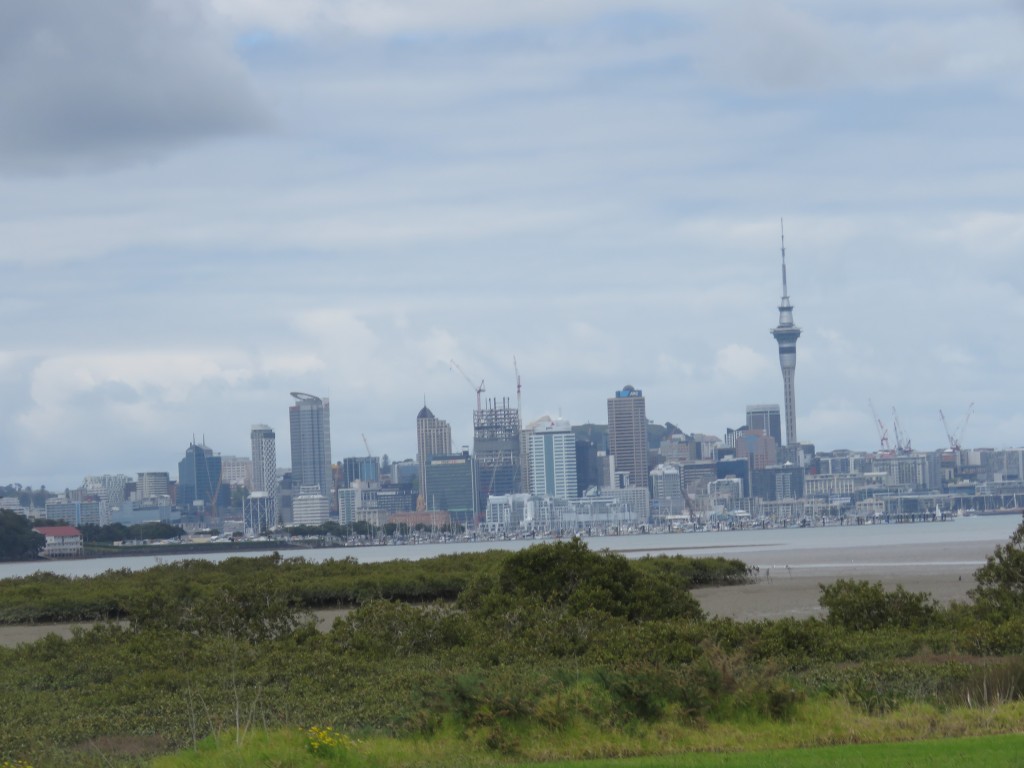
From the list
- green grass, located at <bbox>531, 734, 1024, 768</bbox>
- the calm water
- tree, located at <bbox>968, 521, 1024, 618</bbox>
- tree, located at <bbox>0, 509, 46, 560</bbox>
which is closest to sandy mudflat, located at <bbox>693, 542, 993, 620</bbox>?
the calm water

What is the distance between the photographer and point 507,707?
16047 millimetres

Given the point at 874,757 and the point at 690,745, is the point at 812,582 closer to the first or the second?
the point at 690,745

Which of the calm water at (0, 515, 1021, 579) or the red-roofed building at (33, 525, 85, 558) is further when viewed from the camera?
the red-roofed building at (33, 525, 85, 558)

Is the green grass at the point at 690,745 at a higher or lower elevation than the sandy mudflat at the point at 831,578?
higher

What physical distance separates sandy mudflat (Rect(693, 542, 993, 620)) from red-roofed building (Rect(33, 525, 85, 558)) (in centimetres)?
10268

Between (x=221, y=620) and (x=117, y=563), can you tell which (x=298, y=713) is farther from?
(x=117, y=563)

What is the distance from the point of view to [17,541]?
479 ft

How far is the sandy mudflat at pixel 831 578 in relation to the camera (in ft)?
123

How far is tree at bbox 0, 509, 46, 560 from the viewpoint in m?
144

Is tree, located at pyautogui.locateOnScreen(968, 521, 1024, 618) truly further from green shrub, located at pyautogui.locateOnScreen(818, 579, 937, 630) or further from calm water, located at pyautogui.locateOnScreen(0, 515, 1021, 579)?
calm water, located at pyautogui.locateOnScreen(0, 515, 1021, 579)

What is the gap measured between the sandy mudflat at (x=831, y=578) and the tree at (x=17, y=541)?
94.5m

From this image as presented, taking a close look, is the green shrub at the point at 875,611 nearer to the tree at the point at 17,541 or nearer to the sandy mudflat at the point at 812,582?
the sandy mudflat at the point at 812,582

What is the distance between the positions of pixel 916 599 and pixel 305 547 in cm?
17358

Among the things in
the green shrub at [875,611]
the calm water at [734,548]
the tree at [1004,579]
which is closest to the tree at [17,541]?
the calm water at [734,548]
